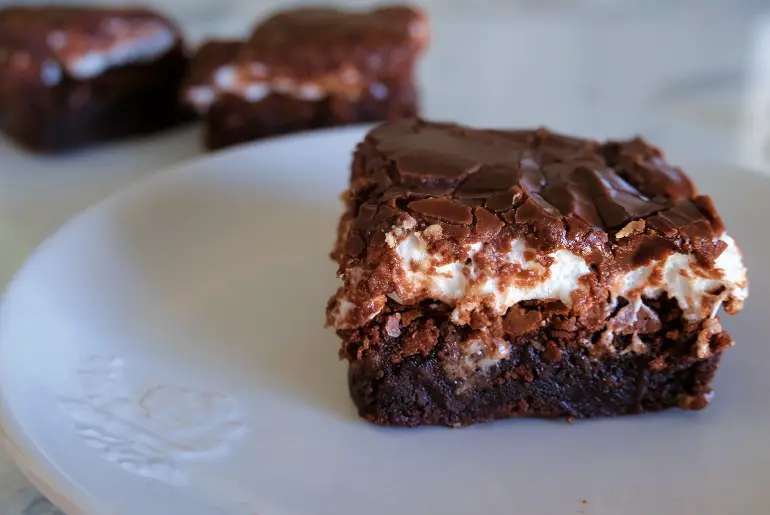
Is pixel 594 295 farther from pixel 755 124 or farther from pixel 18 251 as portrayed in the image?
pixel 755 124

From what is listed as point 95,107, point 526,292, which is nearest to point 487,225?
point 526,292

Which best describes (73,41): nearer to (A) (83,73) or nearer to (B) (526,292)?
(A) (83,73)

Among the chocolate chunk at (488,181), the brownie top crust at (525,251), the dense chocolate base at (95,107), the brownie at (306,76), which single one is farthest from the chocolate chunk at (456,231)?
the dense chocolate base at (95,107)

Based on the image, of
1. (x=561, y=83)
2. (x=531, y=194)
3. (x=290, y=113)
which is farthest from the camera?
(x=561, y=83)

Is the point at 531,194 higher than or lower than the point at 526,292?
higher

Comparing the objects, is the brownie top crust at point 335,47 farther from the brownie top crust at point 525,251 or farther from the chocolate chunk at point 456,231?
the chocolate chunk at point 456,231

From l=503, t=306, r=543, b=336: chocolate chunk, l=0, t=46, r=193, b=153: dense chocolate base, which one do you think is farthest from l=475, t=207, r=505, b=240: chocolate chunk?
l=0, t=46, r=193, b=153: dense chocolate base

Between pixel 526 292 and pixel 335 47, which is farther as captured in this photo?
pixel 335 47

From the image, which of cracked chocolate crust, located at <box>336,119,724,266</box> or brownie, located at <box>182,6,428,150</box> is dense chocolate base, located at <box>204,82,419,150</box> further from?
cracked chocolate crust, located at <box>336,119,724,266</box>
